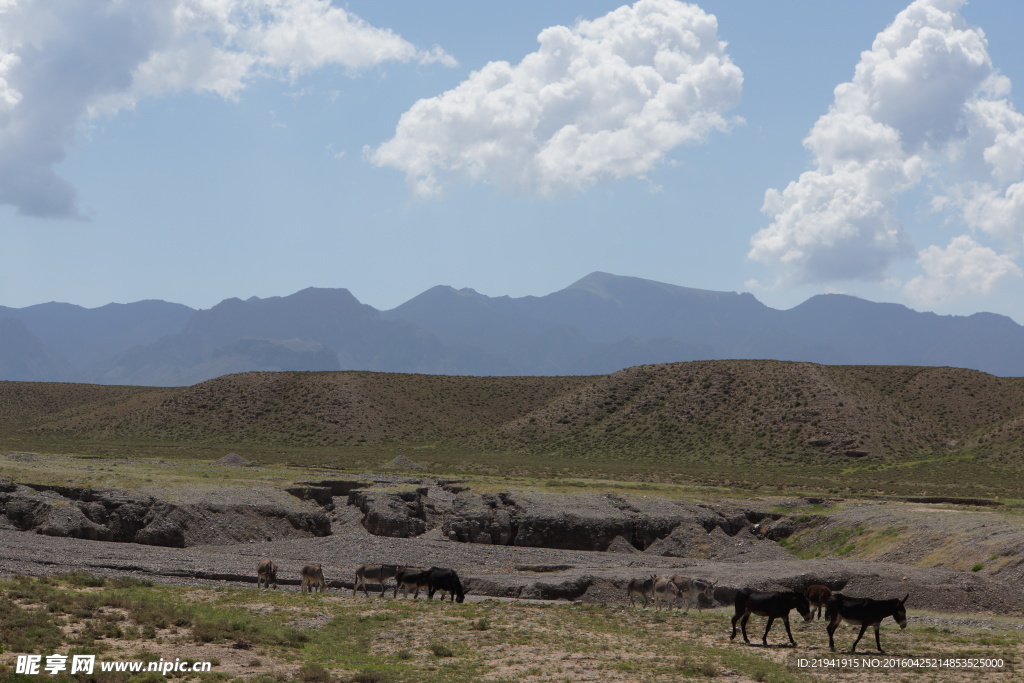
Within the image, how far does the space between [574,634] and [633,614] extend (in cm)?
582

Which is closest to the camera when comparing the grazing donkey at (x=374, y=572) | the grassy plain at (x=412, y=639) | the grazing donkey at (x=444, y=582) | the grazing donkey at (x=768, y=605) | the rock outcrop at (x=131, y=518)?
the grassy plain at (x=412, y=639)

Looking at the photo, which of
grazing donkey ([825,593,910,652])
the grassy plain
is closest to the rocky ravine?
the grassy plain

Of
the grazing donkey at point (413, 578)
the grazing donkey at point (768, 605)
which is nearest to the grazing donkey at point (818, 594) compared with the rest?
the grazing donkey at point (768, 605)

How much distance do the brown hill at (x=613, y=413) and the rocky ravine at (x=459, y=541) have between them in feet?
Result: 169

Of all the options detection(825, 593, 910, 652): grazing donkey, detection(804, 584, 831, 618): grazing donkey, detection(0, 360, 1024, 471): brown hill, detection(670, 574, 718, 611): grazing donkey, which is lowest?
detection(670, 574, 718, 611): grazing donkey

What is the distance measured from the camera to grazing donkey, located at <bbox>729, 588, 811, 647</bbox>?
2494 centimetres

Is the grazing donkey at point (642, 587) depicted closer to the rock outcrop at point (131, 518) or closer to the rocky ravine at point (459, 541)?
the rocky ravine at point (459, 541)

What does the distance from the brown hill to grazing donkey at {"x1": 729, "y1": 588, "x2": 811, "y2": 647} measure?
81377mm

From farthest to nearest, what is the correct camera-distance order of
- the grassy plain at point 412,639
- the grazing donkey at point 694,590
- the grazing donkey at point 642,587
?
Answer: the grazing donkey at point 694,590 < the grazing donkey at point 642,587 < the grassy plain at point 412,639

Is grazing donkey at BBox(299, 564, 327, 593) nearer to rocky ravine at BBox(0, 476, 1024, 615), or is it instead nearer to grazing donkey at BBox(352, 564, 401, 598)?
grazing donkey at BBox(352, 564, 401, 598)

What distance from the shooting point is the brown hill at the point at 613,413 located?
11312cm

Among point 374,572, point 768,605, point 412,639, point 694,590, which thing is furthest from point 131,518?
point 768,605

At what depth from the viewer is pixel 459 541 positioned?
175 ft

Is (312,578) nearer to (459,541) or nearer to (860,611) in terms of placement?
(860,611)
